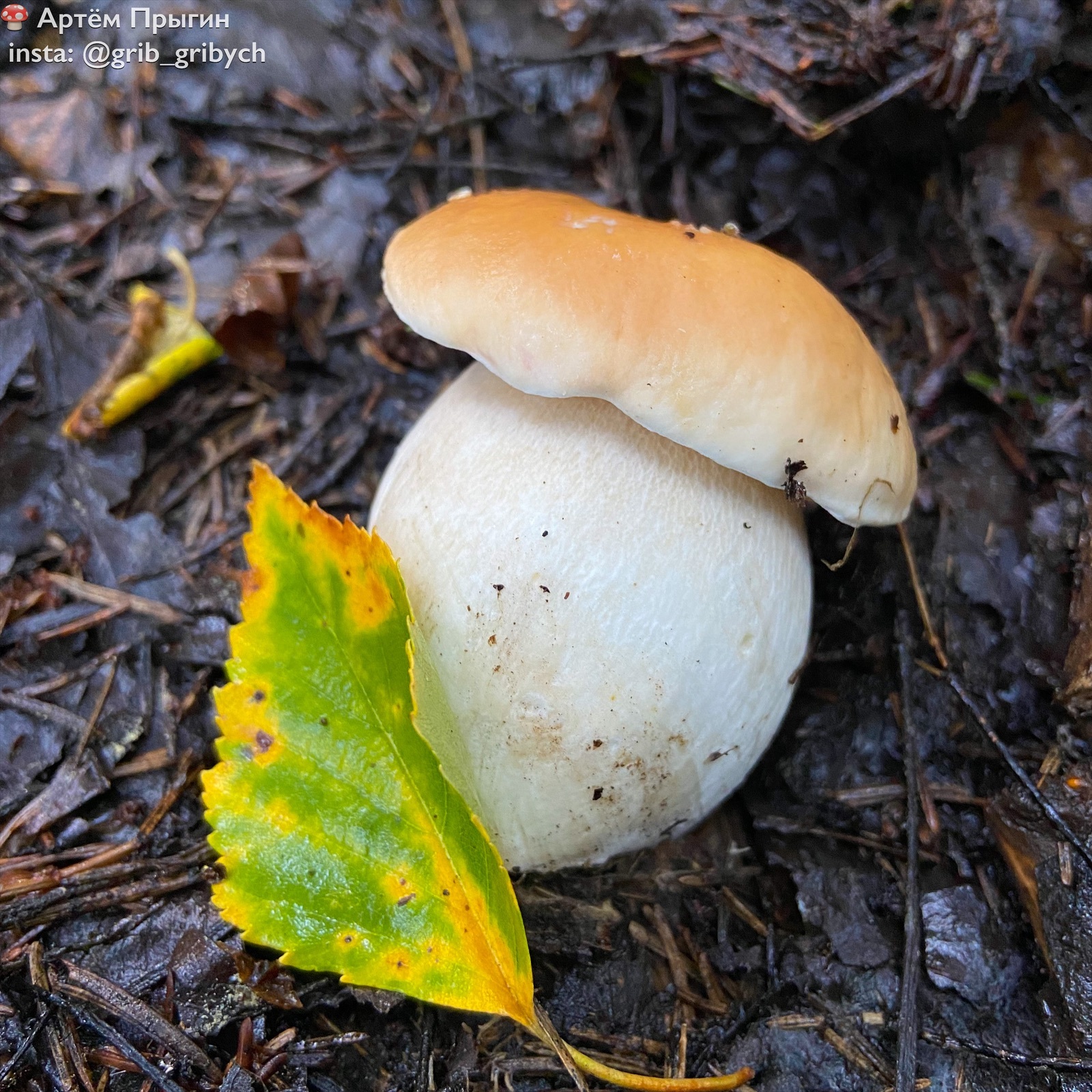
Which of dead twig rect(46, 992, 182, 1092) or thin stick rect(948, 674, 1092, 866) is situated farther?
thin stick rect(948, 674, 1092, 866)

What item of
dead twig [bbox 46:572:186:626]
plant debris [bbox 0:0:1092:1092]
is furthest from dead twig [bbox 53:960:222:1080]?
dead twig [bbox 46:572:186:626]

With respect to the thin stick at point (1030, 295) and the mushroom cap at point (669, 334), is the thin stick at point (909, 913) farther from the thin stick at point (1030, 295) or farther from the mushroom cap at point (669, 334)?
the thin stick at point (1030, 295)

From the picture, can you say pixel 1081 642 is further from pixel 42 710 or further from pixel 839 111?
pixel 42 710

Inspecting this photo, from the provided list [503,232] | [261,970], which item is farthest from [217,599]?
[503,232]

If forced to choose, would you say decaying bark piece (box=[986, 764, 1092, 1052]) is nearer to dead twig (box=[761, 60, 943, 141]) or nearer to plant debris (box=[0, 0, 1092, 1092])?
plant debris (box=[0, 0, 1092, 1092])

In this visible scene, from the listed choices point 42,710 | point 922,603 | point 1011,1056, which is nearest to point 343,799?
point 42,710

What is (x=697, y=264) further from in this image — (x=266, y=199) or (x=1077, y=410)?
(x=266, y=199)
